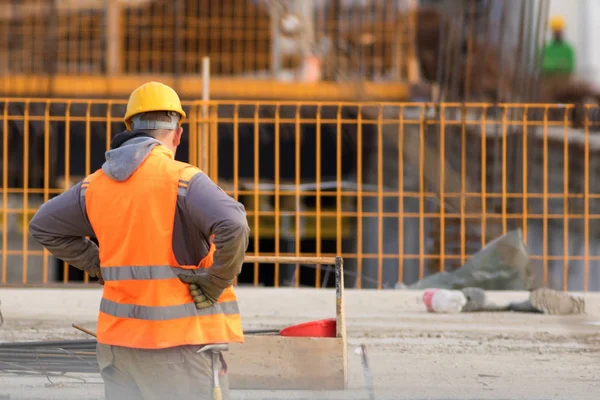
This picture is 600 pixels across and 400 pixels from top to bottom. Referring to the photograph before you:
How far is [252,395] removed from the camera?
19.0 ft

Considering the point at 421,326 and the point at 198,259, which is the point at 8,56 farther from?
the point at 198,259

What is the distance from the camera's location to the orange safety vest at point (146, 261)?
3.49 m

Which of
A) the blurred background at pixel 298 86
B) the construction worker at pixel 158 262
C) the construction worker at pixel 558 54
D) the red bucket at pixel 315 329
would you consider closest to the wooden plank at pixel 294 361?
the red bucket at pixel 315 329

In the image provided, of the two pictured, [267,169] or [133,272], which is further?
[267,169]

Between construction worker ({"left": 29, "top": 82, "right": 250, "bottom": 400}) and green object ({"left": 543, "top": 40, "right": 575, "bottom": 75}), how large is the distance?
2198cm

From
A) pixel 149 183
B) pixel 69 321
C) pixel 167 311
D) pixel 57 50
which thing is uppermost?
pixel 57 50

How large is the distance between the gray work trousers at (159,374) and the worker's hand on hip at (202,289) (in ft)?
0.49

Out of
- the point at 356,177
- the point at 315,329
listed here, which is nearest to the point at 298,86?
the point at 356,177

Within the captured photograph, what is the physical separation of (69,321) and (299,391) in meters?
2.93

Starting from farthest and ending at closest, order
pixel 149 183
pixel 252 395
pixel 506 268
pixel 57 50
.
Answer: pixel 57 50 < pixel 506 268 < pixel 252 395 < pixel 149 183

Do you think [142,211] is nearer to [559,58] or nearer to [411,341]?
[411,341]

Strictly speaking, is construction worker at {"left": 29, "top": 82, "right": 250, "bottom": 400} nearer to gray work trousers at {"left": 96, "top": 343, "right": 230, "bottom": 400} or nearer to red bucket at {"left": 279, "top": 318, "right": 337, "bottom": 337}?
gray work trousers at {"left": 96, "top": 343, "right": 230, "bottom": 400}

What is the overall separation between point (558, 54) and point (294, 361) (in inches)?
825

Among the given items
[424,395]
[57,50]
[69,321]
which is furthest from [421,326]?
[57,50]
